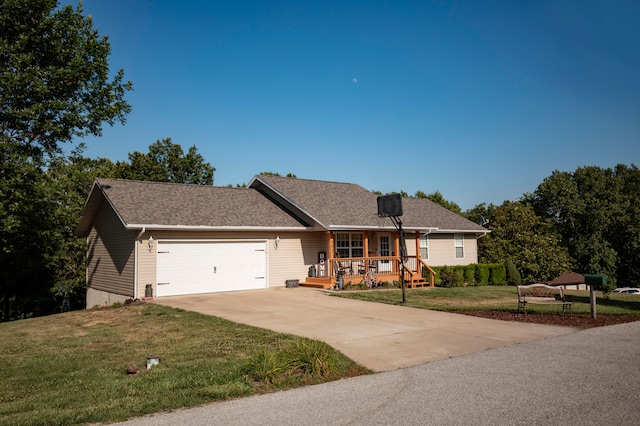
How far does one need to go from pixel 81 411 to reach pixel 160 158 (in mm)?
42942

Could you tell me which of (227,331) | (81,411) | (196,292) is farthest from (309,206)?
(81,411)


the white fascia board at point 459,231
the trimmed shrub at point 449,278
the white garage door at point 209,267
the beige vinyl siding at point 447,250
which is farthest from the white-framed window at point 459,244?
the white garage door at point 209,267

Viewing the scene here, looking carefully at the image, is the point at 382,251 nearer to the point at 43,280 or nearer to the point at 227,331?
the point at 227,331

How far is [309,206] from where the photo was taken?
23.0 metres

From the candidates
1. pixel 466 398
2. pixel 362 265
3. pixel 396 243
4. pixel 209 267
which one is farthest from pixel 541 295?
pixel 209 267

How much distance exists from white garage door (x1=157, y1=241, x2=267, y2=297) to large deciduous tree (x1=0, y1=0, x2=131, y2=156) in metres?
7.12

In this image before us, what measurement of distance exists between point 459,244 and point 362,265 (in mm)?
9097

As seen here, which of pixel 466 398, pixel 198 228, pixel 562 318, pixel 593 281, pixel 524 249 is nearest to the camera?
pixel 466 398

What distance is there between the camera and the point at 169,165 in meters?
46.1

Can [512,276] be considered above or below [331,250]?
below

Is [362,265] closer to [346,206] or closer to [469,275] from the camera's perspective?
[346,206]

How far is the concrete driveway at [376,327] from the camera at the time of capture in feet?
27.8

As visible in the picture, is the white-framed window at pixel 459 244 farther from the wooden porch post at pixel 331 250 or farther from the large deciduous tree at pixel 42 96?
the large deciduous tree at pixel 42 96

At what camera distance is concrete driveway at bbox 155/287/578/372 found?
8463mm
